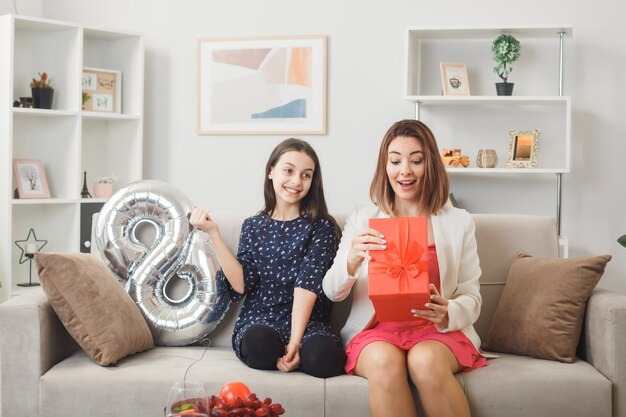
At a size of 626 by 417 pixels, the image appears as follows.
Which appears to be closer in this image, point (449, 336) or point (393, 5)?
point (449, 336)

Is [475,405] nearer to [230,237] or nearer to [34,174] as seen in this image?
[230,237]

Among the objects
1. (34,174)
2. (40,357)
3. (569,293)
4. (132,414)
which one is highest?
(34,174)

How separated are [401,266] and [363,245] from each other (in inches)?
5.3

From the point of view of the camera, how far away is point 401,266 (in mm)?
2191

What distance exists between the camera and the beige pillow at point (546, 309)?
245 centimetres

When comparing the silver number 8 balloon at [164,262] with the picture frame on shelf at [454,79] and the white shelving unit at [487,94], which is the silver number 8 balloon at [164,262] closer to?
the white shelving unit at [487,94]

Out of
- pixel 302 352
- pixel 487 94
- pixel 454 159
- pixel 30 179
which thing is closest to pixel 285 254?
pixel 302 352

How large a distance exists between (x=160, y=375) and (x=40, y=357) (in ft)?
1.15

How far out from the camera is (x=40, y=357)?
2340mm

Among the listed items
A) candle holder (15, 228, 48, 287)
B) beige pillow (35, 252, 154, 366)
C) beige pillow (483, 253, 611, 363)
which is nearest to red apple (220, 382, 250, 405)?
beige pillow (35, 252, 154, 366)

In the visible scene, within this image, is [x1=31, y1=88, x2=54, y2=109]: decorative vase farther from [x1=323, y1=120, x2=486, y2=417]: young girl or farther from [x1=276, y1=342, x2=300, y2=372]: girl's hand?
[x1=276, y1=342, x2=300, y2=372]: girl's hand

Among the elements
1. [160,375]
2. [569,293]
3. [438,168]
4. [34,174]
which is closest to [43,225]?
[34,174]

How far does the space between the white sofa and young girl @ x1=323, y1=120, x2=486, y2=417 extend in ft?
0.34

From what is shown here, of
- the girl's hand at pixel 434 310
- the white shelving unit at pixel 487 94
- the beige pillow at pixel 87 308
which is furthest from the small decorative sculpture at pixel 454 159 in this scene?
the beige pillow at pixel 87 308
